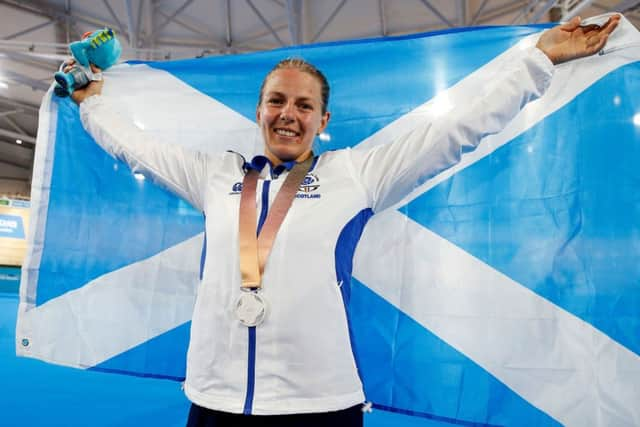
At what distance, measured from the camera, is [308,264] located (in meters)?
1.00

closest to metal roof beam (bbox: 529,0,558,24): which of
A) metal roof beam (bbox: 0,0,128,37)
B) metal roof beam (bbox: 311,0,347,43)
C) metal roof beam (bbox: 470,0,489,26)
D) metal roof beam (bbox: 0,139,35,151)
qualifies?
metal roof beam (bbox: 470,0,489,26)

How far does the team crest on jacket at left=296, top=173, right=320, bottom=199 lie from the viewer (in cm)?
109

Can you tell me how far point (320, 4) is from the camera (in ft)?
24.7

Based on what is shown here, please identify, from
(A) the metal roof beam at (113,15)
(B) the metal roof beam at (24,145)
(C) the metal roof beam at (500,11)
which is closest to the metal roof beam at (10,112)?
(B) the metal roof beam at (24,145)

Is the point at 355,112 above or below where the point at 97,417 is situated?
above

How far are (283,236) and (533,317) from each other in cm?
103

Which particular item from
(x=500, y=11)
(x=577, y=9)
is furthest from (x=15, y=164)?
(x=577, y=9)

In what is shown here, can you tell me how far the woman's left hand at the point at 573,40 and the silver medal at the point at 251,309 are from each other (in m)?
1.07

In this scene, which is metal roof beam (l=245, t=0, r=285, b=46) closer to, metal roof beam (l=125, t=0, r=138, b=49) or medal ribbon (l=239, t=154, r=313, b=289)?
metal roof beam (l=125, t=0, r=138, b=49)

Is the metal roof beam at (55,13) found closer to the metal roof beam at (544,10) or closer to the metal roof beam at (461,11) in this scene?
the metal roof beam at (461,11)

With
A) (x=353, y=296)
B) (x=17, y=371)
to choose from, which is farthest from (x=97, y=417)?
(x=353, y=296)

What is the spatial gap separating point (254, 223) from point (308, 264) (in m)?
0.18

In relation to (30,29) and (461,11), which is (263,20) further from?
(30,29)

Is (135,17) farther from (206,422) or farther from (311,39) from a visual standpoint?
(206,422)
